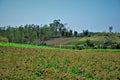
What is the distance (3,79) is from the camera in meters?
13.5

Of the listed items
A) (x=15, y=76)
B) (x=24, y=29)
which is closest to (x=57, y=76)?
(x=15, y=76)

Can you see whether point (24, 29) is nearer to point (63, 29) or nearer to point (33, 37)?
point (33, 37)

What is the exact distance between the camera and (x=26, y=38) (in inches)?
5034

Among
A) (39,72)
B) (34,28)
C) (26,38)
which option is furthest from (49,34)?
(39,72)

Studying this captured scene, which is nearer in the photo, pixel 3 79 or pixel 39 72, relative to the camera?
pixel 3 79

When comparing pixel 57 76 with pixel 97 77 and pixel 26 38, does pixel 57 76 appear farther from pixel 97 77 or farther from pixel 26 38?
pixel 26 38

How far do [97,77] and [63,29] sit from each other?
146 metres

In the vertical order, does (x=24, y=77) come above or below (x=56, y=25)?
below

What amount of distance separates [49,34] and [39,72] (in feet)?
420

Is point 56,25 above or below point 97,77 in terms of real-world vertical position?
above

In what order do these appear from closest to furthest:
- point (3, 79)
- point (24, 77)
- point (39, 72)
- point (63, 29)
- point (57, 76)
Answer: point (3, 79), point (24, 77), point (57, 76), point (39, 72), point (63, 29)

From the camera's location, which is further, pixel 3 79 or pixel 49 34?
pixel 49 34

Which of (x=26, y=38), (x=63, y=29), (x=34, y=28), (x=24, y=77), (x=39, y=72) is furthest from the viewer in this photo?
(x=63, y=29)

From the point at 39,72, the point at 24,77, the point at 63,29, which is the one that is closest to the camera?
the point at 24,77
